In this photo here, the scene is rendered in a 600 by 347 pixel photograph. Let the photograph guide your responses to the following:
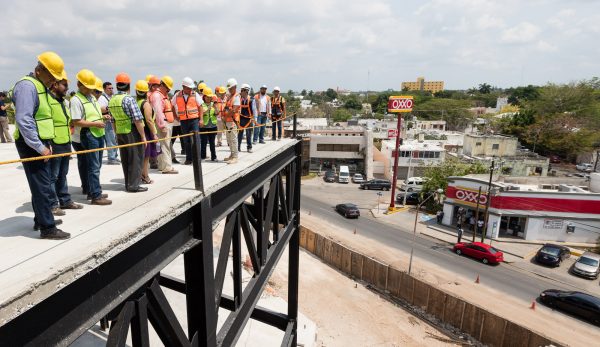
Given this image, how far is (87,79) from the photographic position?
16.6 ft

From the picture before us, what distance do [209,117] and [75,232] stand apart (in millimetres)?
6392

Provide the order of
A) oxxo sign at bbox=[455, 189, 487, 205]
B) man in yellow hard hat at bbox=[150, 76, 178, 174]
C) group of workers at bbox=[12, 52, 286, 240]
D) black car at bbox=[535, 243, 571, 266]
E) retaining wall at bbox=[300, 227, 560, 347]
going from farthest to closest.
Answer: oxxo sign at bbox=[455, 189, 487, 205]
black car at bbox=[535, 243, 571, 266]
retaining wall at bbox=[300, 227, 560, 347]
man in yellow hard hat at bbox=[150, 76, 178, 174]
group of workers at bbox=[12, 52, 286, 240]

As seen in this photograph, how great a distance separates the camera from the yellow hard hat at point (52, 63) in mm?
3561

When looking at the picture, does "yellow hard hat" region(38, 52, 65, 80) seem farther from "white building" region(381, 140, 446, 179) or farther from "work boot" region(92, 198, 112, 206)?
"white building" region(381, 140, 446, 179)

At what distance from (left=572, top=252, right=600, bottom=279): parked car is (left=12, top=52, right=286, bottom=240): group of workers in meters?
24.2

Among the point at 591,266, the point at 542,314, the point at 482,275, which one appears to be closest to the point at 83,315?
the point at 542,314

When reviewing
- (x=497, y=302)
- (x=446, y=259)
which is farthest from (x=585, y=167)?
(x=497, y=302)

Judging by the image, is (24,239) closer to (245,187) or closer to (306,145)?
(245,187)

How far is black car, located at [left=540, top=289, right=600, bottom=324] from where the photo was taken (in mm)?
16453

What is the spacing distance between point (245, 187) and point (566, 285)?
23753 millimetres

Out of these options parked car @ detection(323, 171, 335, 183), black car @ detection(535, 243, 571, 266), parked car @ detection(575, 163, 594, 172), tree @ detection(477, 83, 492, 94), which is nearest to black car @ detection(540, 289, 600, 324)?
black car @ detection(535, 243, 571, 266)

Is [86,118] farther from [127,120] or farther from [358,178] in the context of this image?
[358,178]

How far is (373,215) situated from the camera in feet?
110

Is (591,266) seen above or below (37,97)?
below
